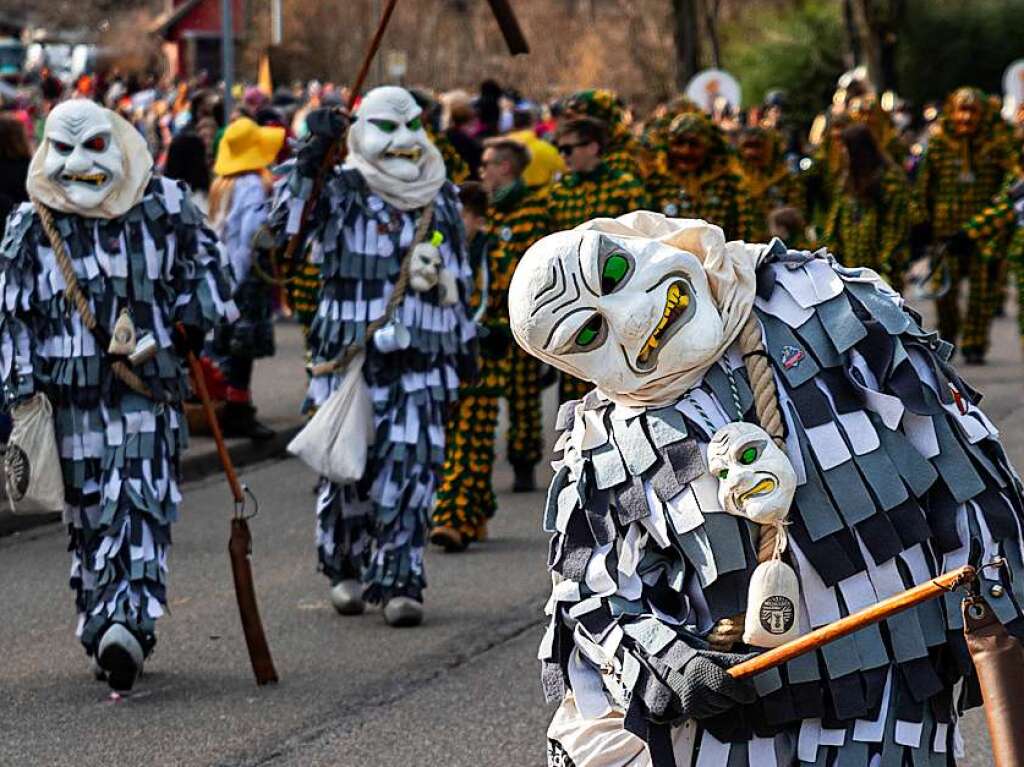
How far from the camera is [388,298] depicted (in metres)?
7.63

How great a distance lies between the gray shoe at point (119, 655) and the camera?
6.69 m

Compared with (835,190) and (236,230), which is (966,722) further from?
(835,190)

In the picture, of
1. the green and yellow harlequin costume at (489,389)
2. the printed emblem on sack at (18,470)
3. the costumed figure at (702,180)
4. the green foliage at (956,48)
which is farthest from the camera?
the green foliage at (956,48)

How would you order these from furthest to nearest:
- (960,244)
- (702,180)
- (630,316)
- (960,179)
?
(960,179), (960,244), (702,180), (630,316)

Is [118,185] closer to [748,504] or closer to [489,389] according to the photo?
[489,389]

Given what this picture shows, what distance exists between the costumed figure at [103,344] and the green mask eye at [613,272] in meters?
3.48

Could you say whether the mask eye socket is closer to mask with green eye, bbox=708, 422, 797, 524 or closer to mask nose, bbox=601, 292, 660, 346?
mask with green eye, bbox=708, 422, 797, 524

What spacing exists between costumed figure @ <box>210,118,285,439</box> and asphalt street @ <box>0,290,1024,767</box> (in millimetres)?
2320

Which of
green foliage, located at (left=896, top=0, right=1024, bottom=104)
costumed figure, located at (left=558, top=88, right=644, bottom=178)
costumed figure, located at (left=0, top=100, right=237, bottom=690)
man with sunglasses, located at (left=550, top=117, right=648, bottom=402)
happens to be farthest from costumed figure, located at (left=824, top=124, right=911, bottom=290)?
green foliage, located at (left=896, top=0, right=1024, bottom=104)

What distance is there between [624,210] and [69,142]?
12.1 ft

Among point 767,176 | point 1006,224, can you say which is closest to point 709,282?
point 1006,224

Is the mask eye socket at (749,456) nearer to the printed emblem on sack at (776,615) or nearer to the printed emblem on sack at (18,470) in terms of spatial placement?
the printed emblem on sack at (776,615)

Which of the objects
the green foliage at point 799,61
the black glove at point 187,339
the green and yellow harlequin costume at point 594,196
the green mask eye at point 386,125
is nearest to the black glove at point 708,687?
the black glove at point 187,339

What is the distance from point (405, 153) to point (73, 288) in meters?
1.42
